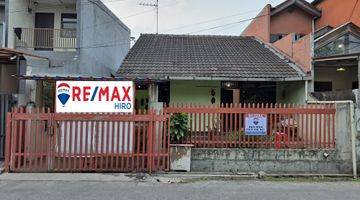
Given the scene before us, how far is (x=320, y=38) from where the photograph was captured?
51.4ft

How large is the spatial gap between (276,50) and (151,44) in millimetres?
6558

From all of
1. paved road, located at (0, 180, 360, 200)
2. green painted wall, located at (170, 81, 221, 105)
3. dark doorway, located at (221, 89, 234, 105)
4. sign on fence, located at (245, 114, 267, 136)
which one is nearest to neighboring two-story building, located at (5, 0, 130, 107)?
green painted wall, located at (170, 81, 221, 105)

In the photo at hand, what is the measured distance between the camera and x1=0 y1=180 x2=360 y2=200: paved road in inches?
309

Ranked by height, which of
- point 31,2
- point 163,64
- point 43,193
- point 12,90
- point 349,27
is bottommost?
point 43,193

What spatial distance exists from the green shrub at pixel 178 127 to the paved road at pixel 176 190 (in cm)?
157

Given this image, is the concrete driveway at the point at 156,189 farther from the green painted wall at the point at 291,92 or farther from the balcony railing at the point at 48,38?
the balcony railing at the point at 48,38

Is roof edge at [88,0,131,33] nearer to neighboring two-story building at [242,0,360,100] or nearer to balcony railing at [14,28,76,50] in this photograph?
balcony railing at [14,28,76,50]

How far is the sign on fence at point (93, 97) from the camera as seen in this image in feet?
34.6

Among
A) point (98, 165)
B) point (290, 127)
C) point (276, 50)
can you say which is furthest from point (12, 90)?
point (276, 50)

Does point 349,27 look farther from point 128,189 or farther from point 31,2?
point 31,2

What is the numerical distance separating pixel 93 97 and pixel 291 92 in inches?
372

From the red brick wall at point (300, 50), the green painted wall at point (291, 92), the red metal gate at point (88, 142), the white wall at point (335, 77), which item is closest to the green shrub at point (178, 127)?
the red metal gate at point (88, 142)

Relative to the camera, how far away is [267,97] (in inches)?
707

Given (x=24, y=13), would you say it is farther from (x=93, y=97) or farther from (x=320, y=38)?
(x=320, y=38)
